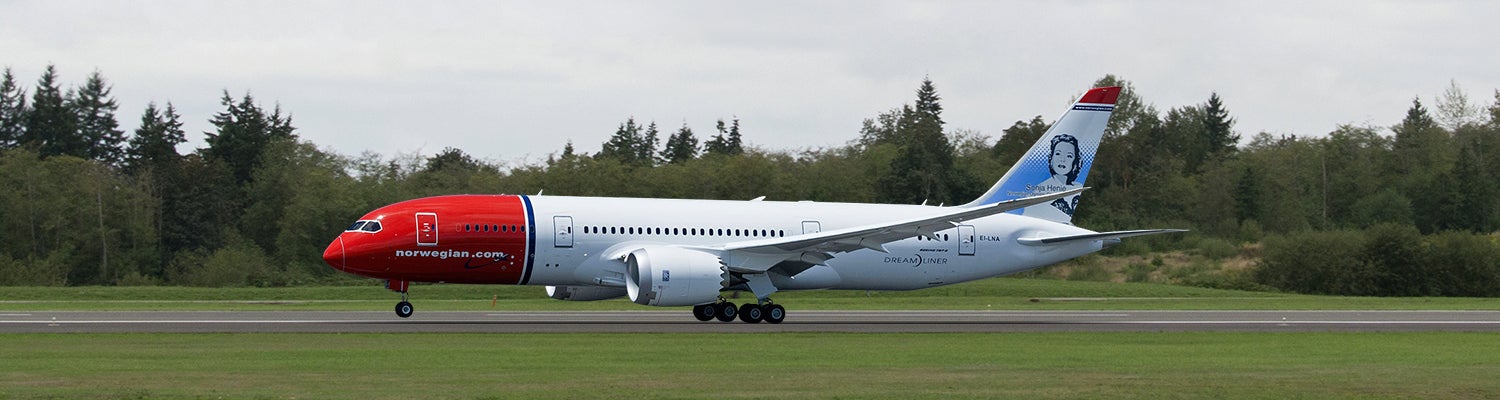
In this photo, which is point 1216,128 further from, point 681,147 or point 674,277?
point 674,277

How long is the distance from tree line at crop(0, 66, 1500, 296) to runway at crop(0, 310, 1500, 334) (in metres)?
23.5

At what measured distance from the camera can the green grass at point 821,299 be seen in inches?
1745

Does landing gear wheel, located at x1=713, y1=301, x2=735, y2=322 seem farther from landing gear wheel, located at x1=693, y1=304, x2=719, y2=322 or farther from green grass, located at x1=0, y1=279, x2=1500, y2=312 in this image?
green grass, located at x1=0, y1=279, x2=1500, y2=312

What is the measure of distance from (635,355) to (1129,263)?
161 ft

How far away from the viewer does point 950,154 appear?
302 ft

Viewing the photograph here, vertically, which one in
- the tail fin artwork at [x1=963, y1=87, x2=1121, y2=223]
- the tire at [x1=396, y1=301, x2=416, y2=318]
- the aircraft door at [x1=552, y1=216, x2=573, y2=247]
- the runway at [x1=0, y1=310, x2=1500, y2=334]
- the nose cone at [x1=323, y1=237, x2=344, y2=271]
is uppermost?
the tail fin artwork at [x1=963, y1=87, x2=1121, y2=223]

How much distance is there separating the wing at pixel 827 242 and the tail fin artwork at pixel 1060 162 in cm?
618

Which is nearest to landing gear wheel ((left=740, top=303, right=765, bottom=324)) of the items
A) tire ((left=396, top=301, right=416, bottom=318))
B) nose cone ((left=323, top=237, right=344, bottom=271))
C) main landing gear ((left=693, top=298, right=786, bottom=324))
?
main landing gear ((left=693, top=298, right=786, bottom=324))

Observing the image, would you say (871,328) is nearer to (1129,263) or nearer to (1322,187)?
(1129,263)

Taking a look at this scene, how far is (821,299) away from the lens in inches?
1960

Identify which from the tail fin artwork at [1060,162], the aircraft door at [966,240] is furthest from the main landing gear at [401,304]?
the tail fin artwork at [1060,162]

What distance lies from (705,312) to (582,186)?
149 ft

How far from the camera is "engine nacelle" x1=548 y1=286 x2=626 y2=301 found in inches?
1474

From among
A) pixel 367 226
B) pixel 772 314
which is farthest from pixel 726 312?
pixel 367 226
